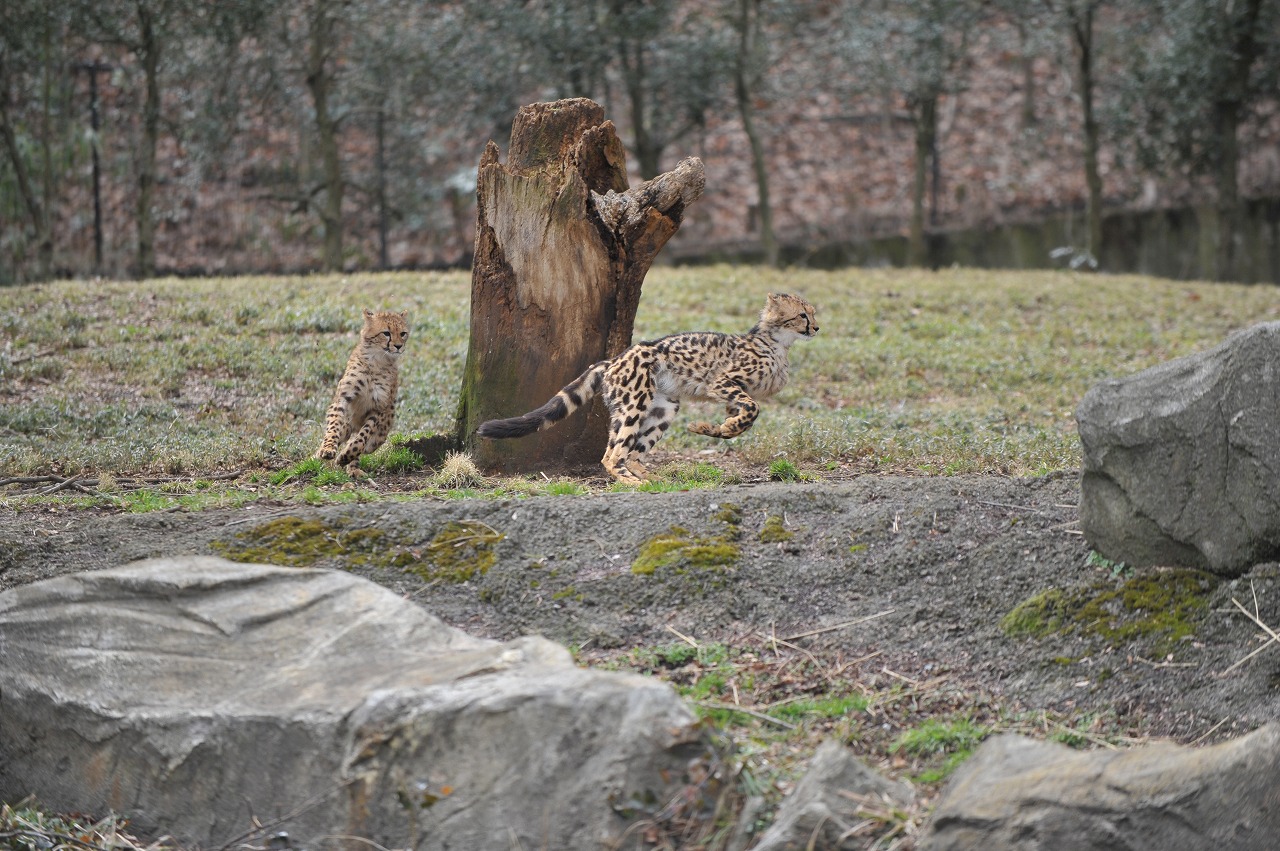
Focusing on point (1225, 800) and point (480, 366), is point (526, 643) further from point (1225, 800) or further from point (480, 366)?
point (480, 366)

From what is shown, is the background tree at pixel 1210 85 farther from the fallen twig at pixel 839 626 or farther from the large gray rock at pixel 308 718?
the large gray rock at pixel 308 718

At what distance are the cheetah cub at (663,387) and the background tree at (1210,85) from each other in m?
14.1

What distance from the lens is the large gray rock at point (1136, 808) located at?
4.24m

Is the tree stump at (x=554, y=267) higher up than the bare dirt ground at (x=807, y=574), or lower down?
higher up

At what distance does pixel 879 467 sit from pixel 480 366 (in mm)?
2813

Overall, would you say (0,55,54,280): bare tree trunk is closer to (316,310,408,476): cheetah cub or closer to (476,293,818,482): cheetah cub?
(316,310,408,476): cheetah cub

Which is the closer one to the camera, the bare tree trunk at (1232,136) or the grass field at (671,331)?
the grass field at (671,331)

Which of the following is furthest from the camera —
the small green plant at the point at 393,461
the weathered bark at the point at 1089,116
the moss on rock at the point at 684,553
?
the weathered bark at the point at 1089,116

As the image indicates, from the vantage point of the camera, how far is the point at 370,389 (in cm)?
970

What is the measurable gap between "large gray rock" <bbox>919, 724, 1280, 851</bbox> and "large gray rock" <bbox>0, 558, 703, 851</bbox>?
0.93m

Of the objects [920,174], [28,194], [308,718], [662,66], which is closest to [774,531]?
[308,718]

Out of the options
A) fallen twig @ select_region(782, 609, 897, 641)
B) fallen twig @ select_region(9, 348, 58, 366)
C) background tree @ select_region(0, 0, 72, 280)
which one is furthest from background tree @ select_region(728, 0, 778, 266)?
fallen twig @ select_region(782, 609, 897, 641)

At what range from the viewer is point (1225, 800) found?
426 centimetres

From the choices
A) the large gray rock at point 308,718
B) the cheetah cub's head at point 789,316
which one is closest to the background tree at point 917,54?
the cheetah cub's head at point 789,316
